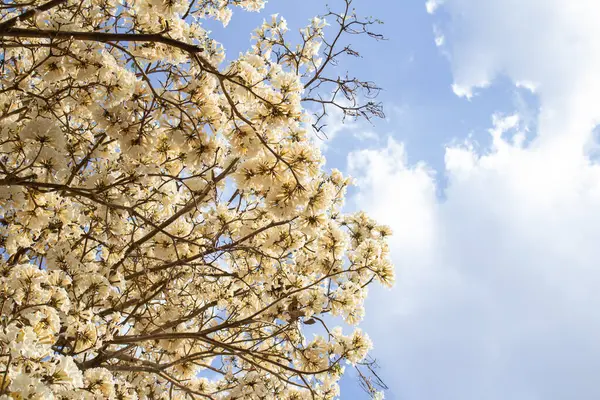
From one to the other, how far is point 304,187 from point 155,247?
8.65 feet

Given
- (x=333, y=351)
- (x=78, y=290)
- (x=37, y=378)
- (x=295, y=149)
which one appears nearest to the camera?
(x=37, y=378)

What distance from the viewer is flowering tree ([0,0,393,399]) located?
2730mm

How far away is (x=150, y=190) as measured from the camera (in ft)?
16.4

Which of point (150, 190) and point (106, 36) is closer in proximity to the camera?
point (106, 36)

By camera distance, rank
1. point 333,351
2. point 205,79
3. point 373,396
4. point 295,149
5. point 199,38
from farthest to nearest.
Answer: point 333,351 → point 373,396 → point 199,38 → point 205,79 → point 295,149

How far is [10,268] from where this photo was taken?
12.9 ft

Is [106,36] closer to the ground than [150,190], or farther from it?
closer to the ground

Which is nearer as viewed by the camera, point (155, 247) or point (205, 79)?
point (205, 79)

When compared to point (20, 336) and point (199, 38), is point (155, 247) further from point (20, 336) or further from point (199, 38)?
point (20, 336)

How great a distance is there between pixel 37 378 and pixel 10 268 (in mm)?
2391

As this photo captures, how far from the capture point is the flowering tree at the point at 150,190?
2.73 meters

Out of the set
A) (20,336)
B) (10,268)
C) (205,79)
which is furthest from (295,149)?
(10,268)

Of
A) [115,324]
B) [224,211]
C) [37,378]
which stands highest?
[224,211]

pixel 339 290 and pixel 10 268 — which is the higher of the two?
pixel 339 290
